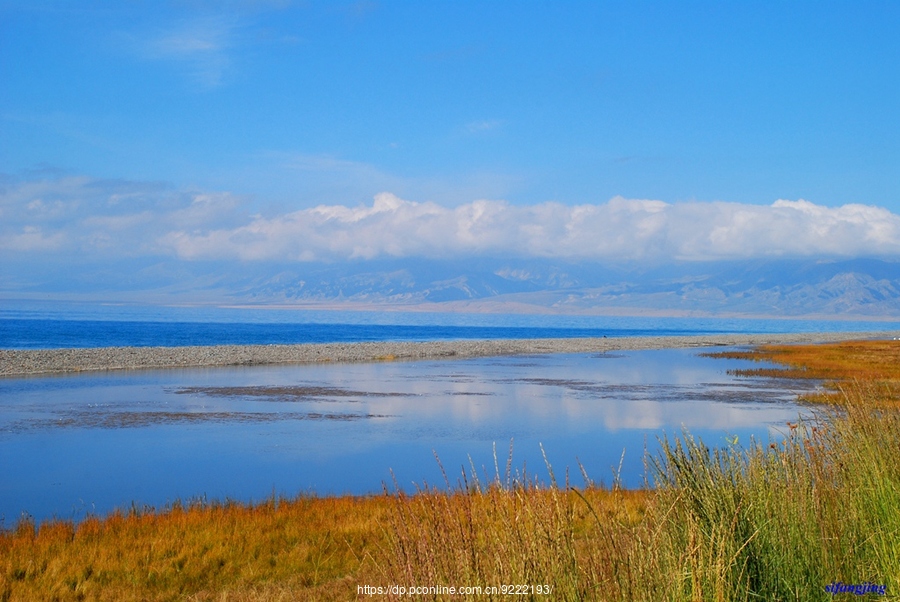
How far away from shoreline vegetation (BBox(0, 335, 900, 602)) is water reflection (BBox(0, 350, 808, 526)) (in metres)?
0.84

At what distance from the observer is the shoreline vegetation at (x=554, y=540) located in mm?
4492

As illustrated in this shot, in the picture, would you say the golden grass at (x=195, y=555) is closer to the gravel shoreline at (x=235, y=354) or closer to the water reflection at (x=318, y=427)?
the water reflection at (x=318, y=427)

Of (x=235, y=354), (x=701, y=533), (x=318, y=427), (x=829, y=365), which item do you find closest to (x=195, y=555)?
(x=701, y=533)

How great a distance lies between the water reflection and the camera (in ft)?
53.9

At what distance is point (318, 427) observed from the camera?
80.7ft

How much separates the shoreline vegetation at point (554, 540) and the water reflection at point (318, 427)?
0.84 m

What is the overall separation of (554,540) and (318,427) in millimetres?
20905

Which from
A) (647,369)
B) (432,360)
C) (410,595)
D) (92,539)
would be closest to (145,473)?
(92,539)

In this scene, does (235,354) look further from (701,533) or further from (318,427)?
(701,533)

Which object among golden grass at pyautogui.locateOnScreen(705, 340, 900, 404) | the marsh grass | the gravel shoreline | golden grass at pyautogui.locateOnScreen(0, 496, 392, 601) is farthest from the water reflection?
the gravel shoreline

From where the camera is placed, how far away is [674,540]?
558cm

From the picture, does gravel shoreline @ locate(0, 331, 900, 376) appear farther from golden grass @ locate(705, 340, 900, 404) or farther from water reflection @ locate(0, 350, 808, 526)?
golden grass @ locate(705, 340, 900, 404)

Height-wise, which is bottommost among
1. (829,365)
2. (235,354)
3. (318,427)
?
(318,427)

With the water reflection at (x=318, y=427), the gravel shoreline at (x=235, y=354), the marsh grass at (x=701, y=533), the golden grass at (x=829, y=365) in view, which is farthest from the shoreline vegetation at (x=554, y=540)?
the gravel shoreline at (x=235, y=354)
